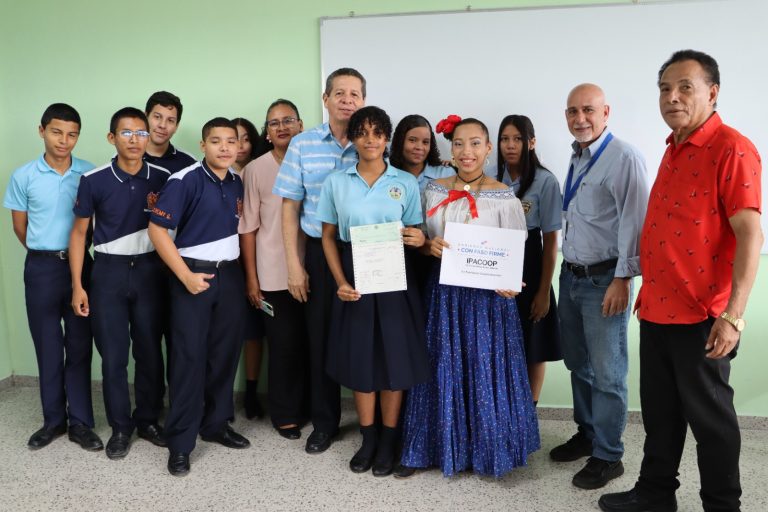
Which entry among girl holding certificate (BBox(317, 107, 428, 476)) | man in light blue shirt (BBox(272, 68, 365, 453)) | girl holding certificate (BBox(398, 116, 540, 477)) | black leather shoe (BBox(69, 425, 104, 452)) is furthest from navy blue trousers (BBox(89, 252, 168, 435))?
girl holding certificate (BBox(398, 116, 540, 477))

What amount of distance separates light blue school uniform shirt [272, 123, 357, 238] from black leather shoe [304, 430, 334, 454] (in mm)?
984

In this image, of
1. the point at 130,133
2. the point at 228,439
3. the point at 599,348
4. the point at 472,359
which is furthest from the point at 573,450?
the point at 130,133

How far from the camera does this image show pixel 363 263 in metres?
2.19

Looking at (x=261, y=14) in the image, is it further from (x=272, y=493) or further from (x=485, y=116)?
(x=272, y=493)

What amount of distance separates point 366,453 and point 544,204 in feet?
4.41

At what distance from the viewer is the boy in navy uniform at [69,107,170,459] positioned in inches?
96.7

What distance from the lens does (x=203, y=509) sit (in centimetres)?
220

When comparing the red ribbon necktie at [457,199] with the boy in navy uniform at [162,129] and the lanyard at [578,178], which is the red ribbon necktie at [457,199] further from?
the boy in navy uniform at [162,129]

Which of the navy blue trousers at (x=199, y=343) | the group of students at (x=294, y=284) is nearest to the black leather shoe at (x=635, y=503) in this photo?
the group of students at (x=294, y=284)

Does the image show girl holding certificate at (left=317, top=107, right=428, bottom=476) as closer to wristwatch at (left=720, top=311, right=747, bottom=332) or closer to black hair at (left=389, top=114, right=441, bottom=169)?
black hair at (left=389, top=114, right=441, bottom=169)

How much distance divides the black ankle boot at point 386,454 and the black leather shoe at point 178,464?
831 millimetres

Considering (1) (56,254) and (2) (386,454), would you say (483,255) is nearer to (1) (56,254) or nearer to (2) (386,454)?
(2) (386,454)

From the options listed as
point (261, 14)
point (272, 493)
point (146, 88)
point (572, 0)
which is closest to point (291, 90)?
point (261, 14)

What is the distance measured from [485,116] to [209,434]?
6.91ft
